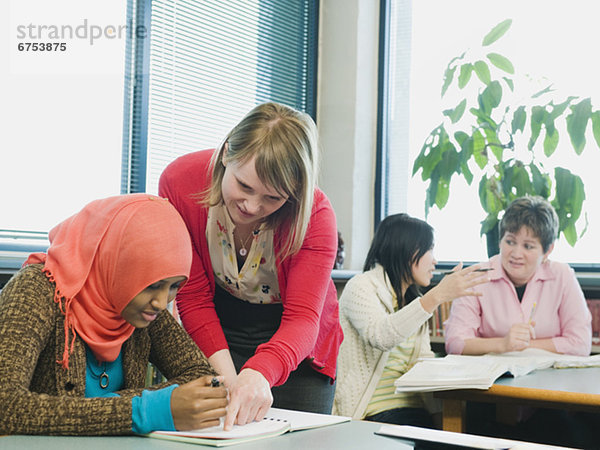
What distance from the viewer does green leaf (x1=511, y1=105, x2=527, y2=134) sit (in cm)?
306

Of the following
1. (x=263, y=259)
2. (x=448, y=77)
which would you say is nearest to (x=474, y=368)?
(x=263, y=259)

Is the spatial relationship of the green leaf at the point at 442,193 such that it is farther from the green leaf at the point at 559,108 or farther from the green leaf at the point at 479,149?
the green leaf at the point at 559,108

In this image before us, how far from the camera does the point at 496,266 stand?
8.58 feet

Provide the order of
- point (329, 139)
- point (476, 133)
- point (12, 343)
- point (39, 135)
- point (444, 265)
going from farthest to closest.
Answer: point (329, 139) < point (444, 265) < point (476, 133) < point (39, 135) < point (12, 343)

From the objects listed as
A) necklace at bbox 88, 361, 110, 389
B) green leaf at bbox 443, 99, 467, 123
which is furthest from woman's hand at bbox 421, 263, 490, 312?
green leaf at bbox 443, 99, 467, 123

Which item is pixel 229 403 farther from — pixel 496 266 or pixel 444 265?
pixel 444 265

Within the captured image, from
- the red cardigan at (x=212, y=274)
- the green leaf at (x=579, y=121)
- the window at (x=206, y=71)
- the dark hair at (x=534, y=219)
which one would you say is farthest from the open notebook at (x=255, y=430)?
the green leaf at (x=579, y=121)

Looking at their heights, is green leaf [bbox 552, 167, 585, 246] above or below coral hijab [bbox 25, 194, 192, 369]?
above

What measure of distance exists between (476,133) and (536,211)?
750mm

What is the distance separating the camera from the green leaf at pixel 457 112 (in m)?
3.27

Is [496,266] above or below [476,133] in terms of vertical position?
below

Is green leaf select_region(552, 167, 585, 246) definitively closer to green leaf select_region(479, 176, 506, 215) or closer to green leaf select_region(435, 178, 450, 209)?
green leaf select_region(479, 176, 506, 215)

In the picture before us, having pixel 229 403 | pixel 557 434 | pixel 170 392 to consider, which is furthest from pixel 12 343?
pixel 557 434

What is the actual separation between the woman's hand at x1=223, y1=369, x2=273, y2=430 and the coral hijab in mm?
244
